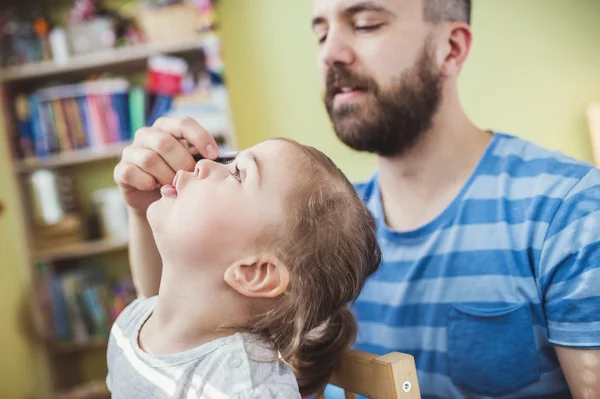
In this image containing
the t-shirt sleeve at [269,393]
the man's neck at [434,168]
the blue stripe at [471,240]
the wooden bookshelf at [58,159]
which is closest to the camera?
the t-shirt sleeve at [269,393]

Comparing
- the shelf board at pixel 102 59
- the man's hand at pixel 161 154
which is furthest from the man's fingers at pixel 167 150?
the shelf board at pixel 102 59

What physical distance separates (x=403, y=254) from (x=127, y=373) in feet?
2.15

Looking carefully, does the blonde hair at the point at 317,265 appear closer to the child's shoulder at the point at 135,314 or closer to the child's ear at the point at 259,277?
the child's ear at the point at 259,277

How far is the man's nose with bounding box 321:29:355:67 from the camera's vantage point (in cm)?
126

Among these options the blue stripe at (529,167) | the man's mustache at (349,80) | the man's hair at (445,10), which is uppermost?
the man's hair at (445,10)

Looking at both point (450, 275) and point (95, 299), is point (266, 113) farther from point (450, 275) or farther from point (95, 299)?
point (450, 275)

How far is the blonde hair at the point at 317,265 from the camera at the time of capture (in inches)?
35.4

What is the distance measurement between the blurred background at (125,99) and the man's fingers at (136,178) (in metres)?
2.00

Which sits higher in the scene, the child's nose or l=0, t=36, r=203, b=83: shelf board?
l=0, t=36, r=203, b=83: shelf board

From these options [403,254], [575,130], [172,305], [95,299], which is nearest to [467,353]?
[403,254]

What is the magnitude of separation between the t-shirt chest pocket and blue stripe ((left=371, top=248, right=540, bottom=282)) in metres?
0.07

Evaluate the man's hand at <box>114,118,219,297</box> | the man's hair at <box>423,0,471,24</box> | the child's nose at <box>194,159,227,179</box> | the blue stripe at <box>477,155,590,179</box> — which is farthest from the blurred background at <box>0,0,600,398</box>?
the child's nose at <box>194,159,227,179</box>

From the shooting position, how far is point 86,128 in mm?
3047

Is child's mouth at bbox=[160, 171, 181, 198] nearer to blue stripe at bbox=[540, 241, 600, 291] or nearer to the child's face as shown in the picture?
the child's face
